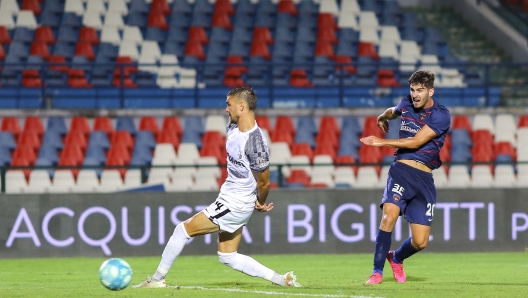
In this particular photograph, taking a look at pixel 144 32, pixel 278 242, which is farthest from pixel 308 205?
pixel 144 32

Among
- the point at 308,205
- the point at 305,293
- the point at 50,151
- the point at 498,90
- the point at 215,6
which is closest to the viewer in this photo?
the point at 305,293

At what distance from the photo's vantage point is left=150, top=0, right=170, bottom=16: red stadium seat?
72.2 feet

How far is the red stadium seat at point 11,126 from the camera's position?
18.0 meters

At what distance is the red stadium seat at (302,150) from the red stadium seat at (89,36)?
5.84 m

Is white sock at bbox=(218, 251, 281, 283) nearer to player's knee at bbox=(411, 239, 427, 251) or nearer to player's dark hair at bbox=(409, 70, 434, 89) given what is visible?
player's knee at bbox=(411, 239, 427, 251)

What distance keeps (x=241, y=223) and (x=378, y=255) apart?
1.51 m

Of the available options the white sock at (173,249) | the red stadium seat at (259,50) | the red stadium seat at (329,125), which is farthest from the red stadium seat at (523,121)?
the white sock at (173,249)

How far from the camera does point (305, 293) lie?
810 cm

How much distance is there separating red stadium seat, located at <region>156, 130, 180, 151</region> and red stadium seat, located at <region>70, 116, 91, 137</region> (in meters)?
1.38

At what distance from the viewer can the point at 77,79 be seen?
64.3ft

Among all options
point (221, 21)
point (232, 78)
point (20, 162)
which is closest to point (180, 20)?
point (221, 21)

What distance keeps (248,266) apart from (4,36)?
45.5 ft

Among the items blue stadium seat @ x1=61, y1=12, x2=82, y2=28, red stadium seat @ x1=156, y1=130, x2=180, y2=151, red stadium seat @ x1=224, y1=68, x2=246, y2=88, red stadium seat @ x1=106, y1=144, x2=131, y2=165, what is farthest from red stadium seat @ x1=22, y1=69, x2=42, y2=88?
red stadium seat @ x1=224, y1=68, x2=246, y2=88

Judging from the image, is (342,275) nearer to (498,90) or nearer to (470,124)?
(470,124)
